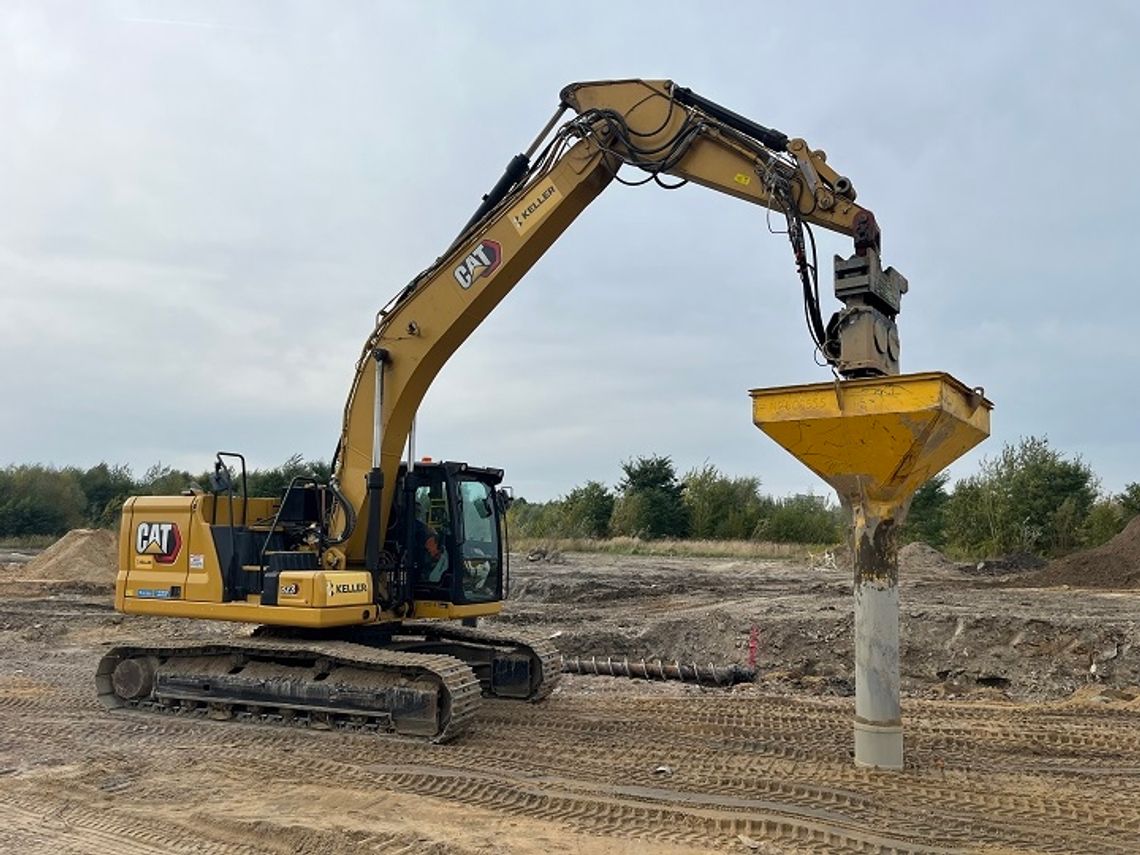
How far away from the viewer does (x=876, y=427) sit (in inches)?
227

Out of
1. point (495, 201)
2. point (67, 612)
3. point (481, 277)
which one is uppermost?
point (495, 201)

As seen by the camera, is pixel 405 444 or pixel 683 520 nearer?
pixel 405 444

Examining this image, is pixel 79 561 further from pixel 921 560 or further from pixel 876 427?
pixel 876 427

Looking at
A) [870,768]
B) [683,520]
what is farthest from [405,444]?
[683,520]

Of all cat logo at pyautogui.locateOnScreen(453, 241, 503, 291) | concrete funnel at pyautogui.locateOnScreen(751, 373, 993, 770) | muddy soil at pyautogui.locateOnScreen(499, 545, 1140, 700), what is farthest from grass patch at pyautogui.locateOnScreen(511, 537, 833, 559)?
concrete funnel at pyautogui.locateOnScreen(751, 373, 993, 770)

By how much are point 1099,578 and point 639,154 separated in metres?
17.6

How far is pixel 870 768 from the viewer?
6102 mm

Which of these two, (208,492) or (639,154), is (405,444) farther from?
(639,154)

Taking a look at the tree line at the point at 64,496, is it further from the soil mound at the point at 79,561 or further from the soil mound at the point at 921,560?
the soil mound at the point at 921,560

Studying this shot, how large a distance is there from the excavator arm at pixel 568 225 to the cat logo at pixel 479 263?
0.04 feet

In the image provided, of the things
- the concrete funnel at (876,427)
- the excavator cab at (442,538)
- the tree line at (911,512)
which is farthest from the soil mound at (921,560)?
the concrete funnel at (876,427)

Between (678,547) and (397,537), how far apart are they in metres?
28.7

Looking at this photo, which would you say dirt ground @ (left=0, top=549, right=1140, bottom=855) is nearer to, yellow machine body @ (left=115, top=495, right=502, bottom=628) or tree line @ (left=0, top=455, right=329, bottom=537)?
yellow machine body @ (left=115, top=495, right=502, bottom=628)

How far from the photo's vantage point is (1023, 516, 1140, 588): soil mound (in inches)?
798
